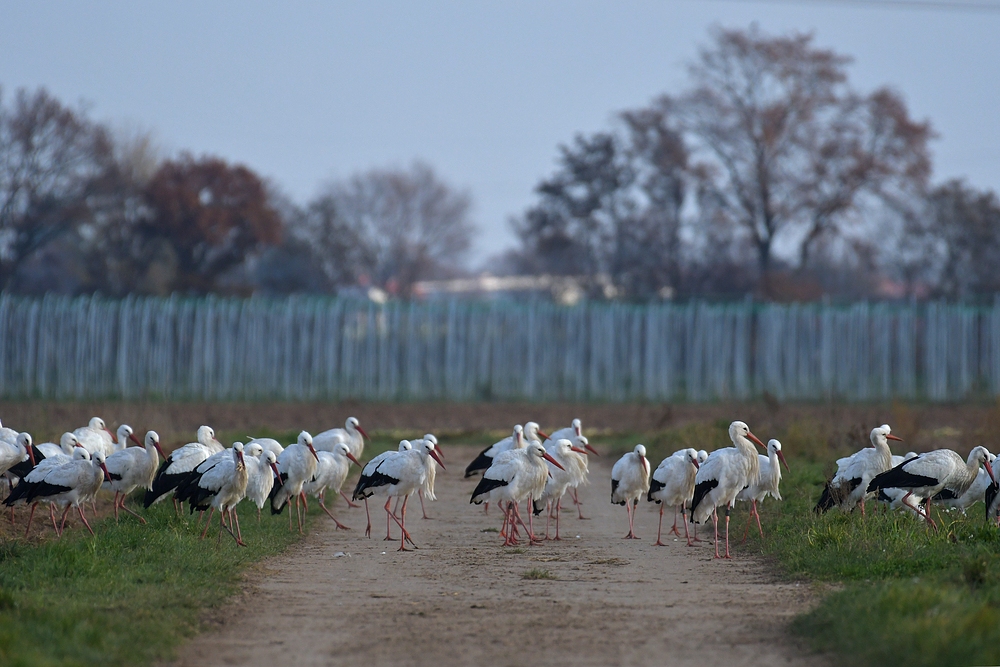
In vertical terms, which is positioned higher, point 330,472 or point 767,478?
point 767,478

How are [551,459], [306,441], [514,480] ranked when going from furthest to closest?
[306,441] < [551,459] < [514,480]

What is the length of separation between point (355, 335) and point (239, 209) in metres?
11.8

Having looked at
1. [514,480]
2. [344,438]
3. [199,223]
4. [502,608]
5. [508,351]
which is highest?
[199,223]

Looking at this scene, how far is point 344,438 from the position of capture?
558 inches

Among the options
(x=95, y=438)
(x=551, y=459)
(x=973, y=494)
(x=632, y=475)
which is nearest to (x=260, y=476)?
(x=551, y=459)

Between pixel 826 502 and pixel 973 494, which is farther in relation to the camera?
pixel 973 494

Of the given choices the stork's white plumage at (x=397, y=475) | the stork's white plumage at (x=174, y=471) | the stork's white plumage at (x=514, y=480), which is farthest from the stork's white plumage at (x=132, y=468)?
the stork's white plumage at (x=514, y=480)

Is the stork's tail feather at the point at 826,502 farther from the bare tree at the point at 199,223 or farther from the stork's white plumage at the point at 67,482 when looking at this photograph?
the bare tree at the point at 199,223

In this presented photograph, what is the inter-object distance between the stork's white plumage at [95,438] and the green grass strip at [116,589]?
111 inches

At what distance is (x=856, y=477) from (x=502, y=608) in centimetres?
498

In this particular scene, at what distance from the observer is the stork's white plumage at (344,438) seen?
13898 mm

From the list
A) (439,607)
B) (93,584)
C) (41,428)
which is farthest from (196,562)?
(41,428)

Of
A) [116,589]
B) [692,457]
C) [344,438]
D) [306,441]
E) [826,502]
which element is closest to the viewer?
[116,589]

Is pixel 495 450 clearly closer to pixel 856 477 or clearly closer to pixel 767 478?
pixel 767 478
